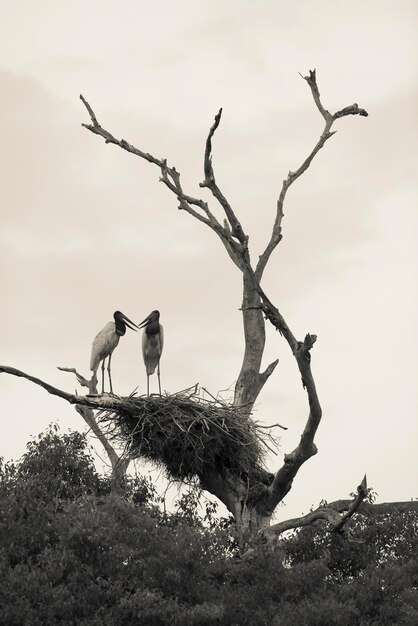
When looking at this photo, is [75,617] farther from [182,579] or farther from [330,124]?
[330,124]

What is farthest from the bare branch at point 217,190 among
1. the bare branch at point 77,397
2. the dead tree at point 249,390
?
the bare branch at point 77,397

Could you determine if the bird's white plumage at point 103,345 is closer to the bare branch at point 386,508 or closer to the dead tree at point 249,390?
the dead tree at point 249,390

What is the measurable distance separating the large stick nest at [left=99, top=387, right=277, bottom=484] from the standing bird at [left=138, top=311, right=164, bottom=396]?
4.76 meters

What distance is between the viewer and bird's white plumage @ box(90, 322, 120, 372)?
72.1ft

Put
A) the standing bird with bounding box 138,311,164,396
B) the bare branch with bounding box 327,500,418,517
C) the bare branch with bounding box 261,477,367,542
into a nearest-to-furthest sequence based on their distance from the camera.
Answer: the bare branch with bounding box 261,477,367,542, the bare branch with bounding box 327,500,418,517, the standing bird with bounding box 138,311,164,396

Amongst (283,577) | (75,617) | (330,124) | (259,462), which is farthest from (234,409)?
(330,124)

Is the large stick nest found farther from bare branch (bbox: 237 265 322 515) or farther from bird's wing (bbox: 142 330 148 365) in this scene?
bird's wing (bbox: 142 330 148 365)

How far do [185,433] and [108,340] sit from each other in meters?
6.10

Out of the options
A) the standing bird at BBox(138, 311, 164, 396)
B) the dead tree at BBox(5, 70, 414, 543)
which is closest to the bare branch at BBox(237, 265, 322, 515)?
the dead tree at BBox(5, 70, 414, 543)

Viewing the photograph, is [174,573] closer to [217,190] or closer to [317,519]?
[317,519]

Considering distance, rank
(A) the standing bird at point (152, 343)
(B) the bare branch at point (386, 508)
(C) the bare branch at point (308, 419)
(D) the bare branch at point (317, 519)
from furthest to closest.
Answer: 1. (A) the standing bird at point (152, 343)
2. (B) the bare branch at point (386, 508)
3. (D) the bare branch at point (317, 519)
4. (C) the bare branch at point (308, 419)

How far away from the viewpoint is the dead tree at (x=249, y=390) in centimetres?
1554

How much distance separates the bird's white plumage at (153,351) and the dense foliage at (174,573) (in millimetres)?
4627

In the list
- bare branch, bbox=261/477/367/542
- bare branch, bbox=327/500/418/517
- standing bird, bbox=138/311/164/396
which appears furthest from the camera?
standing bird, bbox=138/311/164/396
